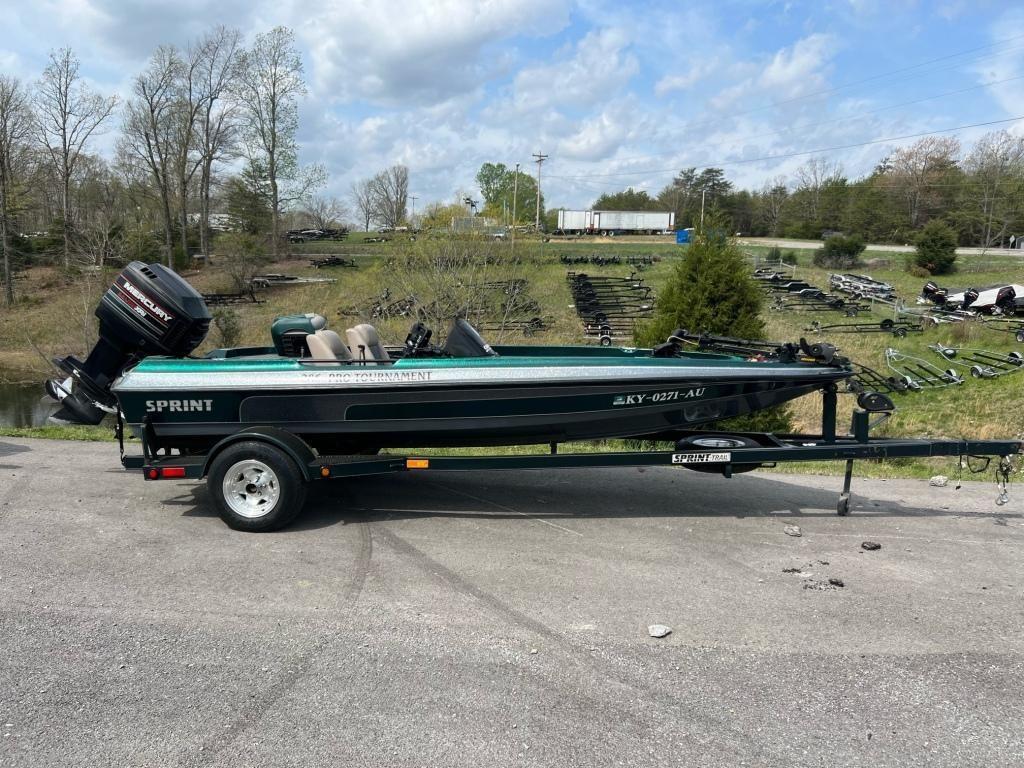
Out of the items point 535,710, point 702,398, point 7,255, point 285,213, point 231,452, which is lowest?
point 535,710

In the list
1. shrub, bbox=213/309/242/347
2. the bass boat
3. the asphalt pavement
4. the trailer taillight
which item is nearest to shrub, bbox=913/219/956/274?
shrub, bbox=213/309/242/347

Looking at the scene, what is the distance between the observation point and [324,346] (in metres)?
5.69

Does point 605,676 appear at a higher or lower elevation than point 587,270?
lower

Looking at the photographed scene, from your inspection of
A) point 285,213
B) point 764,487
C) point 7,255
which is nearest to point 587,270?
point 285,213

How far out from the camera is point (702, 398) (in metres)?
5.19

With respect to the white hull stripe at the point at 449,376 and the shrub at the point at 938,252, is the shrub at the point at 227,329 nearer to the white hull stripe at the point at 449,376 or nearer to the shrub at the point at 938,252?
the white hull stripe at the point at 449,376

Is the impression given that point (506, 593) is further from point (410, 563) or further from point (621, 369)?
point (621, 369)

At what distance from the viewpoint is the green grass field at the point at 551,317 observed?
16250 mm

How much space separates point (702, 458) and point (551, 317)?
76.2 ft

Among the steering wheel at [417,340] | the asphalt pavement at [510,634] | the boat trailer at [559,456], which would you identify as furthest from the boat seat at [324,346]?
the asphalt pavement at [510,634]

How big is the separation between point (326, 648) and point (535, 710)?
3.71 feet

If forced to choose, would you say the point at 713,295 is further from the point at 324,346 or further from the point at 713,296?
the point at 324,346

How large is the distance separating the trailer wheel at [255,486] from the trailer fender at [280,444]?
38mm

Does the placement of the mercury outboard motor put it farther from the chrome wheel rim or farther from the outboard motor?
the outboard motor
